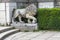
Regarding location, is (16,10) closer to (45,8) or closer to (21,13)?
(21,13)

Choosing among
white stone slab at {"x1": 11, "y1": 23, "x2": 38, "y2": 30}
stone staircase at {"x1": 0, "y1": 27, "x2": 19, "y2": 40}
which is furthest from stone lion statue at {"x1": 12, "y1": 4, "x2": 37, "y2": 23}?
stone staircase at {"x1": 0, "y1": 27, "x2": 19, "y2": 40}

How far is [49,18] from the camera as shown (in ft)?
56.9

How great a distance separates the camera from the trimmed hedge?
56.5 feet

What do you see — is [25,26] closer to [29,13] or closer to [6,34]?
[29,13]

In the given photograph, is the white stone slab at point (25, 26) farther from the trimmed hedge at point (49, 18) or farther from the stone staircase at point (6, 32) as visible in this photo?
the stone staircase at point (6, 32)

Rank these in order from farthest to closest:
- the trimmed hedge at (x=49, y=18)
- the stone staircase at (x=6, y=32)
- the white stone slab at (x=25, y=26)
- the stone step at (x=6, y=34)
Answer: the white stone slab at (x=25, y=26) < the trimmed hedge at (x=49, y=18) < the stone staircase at (x=6, y=32) < the stone step at (x=6, y=34)

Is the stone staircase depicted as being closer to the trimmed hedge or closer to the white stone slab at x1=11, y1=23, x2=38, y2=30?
the white stone slab at x1=11, y1=23, x2=38, y2=30

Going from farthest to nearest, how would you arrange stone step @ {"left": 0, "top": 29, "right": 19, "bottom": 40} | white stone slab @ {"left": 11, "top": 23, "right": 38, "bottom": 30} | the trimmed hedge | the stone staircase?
1. white stone slab @ {"left": 11, "top": 23, "right": 38, "bottom": 30}
2. the trimmed hedge
3. the stone staircase
4. stone step @ {"left": 0, "top": 29, "right": 19, "bottom": 40}

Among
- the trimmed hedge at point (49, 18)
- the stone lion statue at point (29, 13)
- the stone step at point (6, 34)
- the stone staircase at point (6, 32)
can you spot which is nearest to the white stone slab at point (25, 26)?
the stone lion statue at point (29, 13)

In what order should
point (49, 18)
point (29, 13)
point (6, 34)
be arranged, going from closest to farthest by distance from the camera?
point (6, 34), point (49, 18), point (29, 13)

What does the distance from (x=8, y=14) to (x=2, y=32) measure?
3039mm

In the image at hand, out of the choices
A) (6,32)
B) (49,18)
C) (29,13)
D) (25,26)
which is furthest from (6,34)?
(49,18)

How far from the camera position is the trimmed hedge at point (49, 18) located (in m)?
17.2

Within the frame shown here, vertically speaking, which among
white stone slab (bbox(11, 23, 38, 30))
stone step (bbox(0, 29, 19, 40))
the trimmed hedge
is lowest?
stone step (bbox(0, 29, 19, 40))
